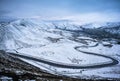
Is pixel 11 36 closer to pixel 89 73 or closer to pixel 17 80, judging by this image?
pixel 89 73

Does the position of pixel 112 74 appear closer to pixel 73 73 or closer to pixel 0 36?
pixel 73 73

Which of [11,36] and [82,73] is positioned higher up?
[11,36]

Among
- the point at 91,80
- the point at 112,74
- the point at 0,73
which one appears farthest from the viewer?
the point at 112,74

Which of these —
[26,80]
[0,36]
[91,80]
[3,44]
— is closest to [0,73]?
[26,80]

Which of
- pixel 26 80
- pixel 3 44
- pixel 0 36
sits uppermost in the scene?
pixel 0 36

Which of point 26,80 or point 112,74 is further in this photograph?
point 112,74

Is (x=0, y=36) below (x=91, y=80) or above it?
above

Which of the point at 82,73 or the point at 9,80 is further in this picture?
the point at 82,73

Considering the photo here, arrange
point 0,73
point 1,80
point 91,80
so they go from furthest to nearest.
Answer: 1. point 91,80
2. point 0,73
3. point 1,80

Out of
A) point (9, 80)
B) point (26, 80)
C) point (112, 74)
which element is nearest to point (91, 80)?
point (112, 74)
